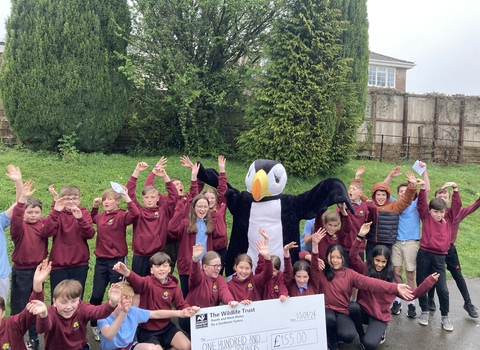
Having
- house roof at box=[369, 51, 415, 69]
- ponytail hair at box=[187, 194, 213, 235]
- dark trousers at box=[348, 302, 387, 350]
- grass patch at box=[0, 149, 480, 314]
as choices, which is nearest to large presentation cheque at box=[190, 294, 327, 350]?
dark trousers at box=[348, 302, 387, 350]

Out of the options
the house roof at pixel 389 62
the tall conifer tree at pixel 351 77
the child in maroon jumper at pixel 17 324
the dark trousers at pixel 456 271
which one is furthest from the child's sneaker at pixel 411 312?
the house roof at pixel 389 62

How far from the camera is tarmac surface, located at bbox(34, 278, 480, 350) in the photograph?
4129 mm

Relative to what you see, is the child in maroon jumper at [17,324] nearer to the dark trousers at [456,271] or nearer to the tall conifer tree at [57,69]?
the dark trousers at [456,271]

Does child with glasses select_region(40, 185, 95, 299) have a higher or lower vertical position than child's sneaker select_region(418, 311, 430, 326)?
higher

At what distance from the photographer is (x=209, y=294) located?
376cm

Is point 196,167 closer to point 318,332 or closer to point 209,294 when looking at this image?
point 209,294

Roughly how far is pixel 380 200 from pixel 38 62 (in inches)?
285

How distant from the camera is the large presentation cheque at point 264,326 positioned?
3.40 metres

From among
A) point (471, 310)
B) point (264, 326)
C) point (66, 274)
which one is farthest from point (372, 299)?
point (66, 274)

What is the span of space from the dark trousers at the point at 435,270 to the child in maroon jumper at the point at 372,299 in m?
0.73

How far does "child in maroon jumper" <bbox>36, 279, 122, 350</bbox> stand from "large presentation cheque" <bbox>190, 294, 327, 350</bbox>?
747 mm

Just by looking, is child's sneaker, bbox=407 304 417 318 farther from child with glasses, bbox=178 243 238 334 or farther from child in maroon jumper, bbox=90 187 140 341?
child in maroon jumper, bbox=90 187 140 341

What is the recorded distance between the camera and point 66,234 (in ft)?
13.3

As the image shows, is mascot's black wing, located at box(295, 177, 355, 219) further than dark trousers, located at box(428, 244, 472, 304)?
No
